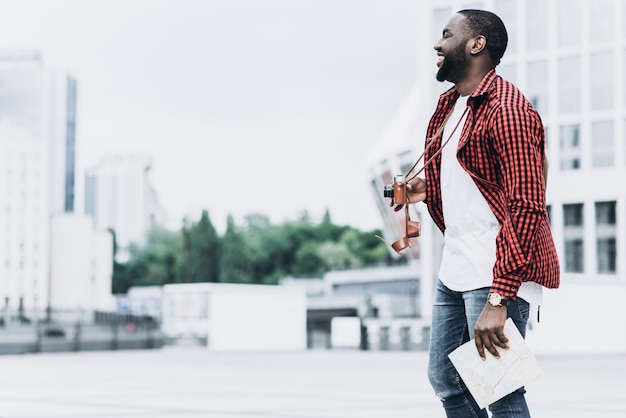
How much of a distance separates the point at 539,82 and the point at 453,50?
39.1m

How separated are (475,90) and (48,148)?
13557 centimetres

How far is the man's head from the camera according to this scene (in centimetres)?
319

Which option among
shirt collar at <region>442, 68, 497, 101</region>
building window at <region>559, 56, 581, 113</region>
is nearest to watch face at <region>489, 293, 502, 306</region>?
shirt collar at <region>442, 68, 497, 101</region>

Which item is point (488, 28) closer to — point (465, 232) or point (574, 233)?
point (465, 232)

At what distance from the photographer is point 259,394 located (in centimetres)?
920

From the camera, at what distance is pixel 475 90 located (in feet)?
10.4

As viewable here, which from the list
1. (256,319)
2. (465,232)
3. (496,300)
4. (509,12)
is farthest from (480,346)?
(509,12)

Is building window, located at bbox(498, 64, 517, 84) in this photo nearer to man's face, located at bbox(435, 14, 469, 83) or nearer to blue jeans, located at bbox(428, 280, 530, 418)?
man's face, located at bbox(435, 14, 469, 83)

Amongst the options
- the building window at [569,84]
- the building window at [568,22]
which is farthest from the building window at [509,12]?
the building window at [569,84]

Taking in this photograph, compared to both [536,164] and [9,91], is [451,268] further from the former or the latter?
[9,91]

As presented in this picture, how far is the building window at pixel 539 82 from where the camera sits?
40.9 metres

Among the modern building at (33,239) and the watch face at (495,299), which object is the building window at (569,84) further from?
the modern building at (33,239)

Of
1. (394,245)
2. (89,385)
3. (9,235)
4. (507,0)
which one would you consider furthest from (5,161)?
(394,245)

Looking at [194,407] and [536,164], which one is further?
[194,407]
